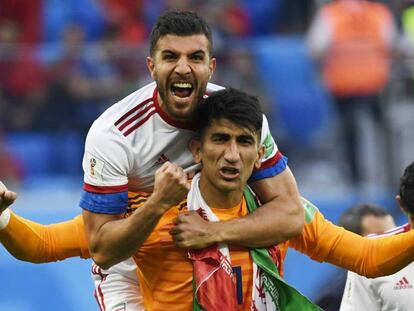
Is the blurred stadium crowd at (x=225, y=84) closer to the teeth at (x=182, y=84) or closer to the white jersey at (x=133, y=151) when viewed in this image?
the white jersey at (x=133, y=151)

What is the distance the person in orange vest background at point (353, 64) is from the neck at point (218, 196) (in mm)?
4574

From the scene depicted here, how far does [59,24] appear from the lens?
11.9 meters

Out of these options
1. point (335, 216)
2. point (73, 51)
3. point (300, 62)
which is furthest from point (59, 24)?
point (335, 216)

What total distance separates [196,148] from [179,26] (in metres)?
0.54

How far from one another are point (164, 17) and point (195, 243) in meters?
1.00

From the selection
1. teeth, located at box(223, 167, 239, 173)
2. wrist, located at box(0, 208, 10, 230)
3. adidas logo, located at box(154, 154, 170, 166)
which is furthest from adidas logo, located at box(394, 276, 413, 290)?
wrist, located at box(0, 208, 10, 230)

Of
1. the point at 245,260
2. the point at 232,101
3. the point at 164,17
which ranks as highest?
the point at 164,17

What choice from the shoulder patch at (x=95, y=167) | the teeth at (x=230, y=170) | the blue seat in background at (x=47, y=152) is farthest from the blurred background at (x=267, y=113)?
the teeth at (x=230, y=170)

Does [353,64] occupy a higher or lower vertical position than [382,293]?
higher

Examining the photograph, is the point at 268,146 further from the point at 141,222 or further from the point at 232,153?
the point at 141,222

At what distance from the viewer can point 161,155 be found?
19.3 ft

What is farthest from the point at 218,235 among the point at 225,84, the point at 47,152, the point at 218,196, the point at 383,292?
the point at 47,152

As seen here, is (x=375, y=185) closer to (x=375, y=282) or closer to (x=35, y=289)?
(x=35, y=289)

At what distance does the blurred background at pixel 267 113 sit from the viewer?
1011cm
